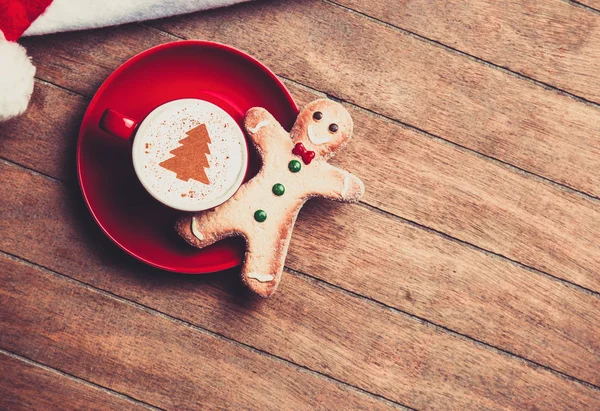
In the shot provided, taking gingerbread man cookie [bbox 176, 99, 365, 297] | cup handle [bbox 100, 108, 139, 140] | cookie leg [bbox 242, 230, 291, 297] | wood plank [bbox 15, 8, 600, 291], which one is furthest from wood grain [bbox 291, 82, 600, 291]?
cup handle [bbox 100, 108, 139, 140]

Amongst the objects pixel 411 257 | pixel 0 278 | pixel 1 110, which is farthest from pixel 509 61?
pixel 0 278

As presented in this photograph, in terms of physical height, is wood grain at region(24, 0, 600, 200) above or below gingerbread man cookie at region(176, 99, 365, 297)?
above

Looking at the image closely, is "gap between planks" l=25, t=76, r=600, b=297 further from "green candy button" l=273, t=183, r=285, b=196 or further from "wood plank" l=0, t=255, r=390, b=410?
"wood plank" l=0, t=255, r=390, b=410

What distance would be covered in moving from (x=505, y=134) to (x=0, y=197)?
0.96 metres

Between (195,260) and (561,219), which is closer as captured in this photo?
(195,260)

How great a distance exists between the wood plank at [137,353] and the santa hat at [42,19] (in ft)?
1.06

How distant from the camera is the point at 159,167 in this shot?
869mm

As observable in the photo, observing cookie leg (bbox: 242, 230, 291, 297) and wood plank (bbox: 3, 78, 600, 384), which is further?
wood plank (bbox: 3, 78, 600, 384)

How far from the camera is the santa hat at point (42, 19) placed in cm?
88

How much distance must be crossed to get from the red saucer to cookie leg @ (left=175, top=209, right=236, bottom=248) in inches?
1.8

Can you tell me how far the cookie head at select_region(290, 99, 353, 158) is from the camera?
90 cm

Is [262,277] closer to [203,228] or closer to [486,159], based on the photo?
[203,228]

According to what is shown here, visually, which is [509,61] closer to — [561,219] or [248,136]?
[561,219]

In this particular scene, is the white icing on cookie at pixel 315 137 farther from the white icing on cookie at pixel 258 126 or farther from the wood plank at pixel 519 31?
the wood plank at pixel 519 31
